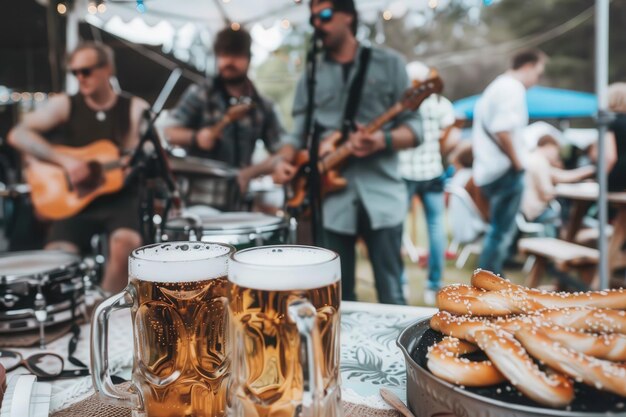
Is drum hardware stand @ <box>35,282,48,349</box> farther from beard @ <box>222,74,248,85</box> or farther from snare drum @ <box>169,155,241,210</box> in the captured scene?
beard @ <box>222,74,248,85</box>

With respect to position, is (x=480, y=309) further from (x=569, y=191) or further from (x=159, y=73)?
(x=159, y=73)

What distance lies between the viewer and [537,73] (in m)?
3.02

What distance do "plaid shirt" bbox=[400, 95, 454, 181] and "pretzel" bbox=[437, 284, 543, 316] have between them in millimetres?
2314

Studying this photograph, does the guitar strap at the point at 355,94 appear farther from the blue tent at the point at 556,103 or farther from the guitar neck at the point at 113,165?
the guitar neck at the point at 113,165

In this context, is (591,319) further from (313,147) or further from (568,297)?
(313,147)

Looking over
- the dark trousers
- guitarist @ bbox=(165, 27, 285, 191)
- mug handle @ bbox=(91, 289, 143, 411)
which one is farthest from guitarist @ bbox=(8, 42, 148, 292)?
mug handle @ bbox=(91, 289, 143, 411)

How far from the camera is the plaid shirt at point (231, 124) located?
3.22m

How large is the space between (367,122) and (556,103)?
110cm

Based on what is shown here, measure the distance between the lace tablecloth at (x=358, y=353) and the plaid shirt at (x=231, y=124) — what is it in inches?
84.0

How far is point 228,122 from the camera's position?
10.6 feet

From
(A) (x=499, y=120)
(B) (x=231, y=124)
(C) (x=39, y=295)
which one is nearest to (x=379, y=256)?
(A) (x=499, y=120)

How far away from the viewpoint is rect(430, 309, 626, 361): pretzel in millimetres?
580

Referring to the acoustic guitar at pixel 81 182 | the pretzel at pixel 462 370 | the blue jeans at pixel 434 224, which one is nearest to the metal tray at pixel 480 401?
the pretzel at pixel 462 370

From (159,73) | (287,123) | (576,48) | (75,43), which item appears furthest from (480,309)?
(75,43)
